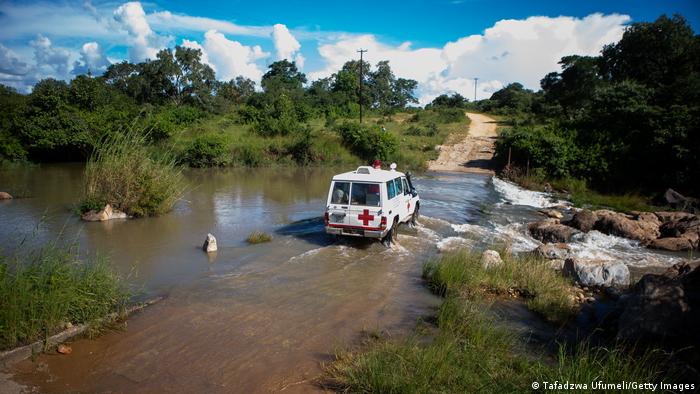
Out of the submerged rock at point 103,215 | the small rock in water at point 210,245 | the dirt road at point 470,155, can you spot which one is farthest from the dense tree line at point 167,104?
the dirt road at point 470,155

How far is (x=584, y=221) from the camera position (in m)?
16.0

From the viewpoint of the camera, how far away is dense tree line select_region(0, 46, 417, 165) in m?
Answer: 30.2

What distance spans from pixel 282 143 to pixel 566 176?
21.5 meters

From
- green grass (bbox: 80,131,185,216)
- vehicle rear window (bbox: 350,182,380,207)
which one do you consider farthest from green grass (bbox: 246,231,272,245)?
green grass (bbox: 80,131,185,216)

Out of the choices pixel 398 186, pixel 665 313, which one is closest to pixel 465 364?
pixel 665 313

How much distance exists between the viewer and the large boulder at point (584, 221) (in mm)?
15773

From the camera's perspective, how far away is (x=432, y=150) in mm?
38656

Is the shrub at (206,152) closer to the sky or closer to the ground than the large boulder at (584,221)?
closer to the sky

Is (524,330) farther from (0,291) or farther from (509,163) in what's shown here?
(509,163)

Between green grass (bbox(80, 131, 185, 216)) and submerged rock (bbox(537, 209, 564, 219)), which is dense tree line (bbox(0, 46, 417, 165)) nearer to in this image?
green grass (bbox(80, 131, 185, 216))

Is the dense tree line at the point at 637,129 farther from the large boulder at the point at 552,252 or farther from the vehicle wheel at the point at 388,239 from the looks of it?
the vehicle wheel at the point at 388,239

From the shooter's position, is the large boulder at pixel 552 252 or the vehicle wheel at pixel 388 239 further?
the vehicle wheel at pixel 388 239

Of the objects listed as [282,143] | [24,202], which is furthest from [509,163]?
[24,202]

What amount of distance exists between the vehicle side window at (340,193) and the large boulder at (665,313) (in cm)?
676
